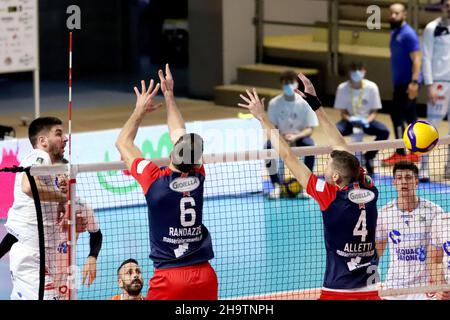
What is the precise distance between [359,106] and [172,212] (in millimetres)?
9766

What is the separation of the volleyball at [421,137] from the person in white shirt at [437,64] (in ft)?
28.8

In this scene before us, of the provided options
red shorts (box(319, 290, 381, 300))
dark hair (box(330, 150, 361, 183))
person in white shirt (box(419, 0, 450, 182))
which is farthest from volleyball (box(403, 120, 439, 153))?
person in white shirt (box(419, 0, 450, 182))

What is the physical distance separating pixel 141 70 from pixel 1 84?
11.5 feet

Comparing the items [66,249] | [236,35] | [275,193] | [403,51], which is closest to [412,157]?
[275,193]

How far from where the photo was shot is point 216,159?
9.88 m

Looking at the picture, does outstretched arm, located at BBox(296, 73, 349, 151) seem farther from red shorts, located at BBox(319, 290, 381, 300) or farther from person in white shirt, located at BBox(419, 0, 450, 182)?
person in white shirt, located at BBox(419, 0, 450, 182)

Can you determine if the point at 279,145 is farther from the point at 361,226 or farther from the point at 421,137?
the point at 421,137

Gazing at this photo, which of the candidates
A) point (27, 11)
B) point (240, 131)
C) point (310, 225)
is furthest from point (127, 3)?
point (310, 225)

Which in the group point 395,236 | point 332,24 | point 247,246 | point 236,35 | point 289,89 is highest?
point 332,24

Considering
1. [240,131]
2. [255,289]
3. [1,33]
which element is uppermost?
[1,33]

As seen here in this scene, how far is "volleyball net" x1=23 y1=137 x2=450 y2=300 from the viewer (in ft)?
33.6

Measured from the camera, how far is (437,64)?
61.5 feet
